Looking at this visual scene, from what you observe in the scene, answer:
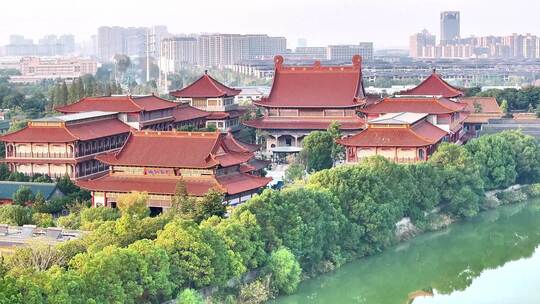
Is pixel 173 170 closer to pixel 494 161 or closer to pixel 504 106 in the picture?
pixel 494 161

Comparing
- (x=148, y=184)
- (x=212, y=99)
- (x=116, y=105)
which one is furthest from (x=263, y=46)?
(x=148, y=184)

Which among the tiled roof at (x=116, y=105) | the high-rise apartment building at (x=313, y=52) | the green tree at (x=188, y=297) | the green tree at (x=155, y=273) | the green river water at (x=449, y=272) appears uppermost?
the high-rise apartment building at (x=313, y=52)

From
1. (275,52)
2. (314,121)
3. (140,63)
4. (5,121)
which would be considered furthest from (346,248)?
(275,52)

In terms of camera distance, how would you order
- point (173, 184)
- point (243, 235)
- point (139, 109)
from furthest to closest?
point (139, 109) → point (173, 184) → point (243, 235)

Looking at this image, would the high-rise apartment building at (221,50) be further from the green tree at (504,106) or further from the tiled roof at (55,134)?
the tiled roof at (55,134)

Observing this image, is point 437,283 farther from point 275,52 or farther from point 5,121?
point 275,52

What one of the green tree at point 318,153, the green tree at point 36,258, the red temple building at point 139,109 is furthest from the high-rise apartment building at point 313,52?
the green tree at point 36,258
